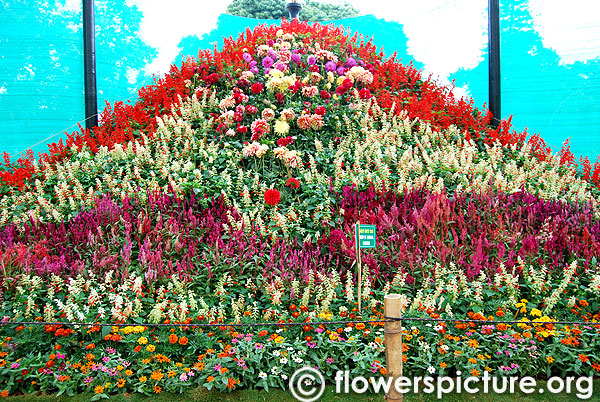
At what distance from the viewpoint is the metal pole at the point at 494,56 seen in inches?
278

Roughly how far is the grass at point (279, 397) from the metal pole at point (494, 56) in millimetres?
5478

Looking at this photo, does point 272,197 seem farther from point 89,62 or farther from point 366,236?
point 89,62

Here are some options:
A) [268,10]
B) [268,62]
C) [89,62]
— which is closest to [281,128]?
[268,62]

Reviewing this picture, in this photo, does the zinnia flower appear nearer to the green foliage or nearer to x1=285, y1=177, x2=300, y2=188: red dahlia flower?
x1=285, y1=177, x2=300, y2=188: red dahlia flower

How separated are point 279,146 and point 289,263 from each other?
2454 mm

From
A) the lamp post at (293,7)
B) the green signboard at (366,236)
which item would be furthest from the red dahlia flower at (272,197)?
the lamp post at (293,7)

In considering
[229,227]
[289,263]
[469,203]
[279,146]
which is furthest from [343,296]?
[279,146]

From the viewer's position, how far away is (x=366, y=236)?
3.16 meters

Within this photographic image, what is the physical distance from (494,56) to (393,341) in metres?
6.33

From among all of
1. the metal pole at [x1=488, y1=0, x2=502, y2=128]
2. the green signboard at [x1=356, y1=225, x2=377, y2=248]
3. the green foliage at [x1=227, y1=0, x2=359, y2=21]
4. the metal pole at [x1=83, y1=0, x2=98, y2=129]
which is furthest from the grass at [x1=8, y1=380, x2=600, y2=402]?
the green foliage at [x1=227, y1=0, x2=359, y2=21]

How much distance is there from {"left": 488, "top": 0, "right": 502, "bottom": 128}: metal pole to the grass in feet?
18.0

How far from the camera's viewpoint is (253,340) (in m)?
2.95

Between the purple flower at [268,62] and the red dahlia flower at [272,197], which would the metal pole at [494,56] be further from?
the red dahlia flower at [272,197]

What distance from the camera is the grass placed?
101 inches
